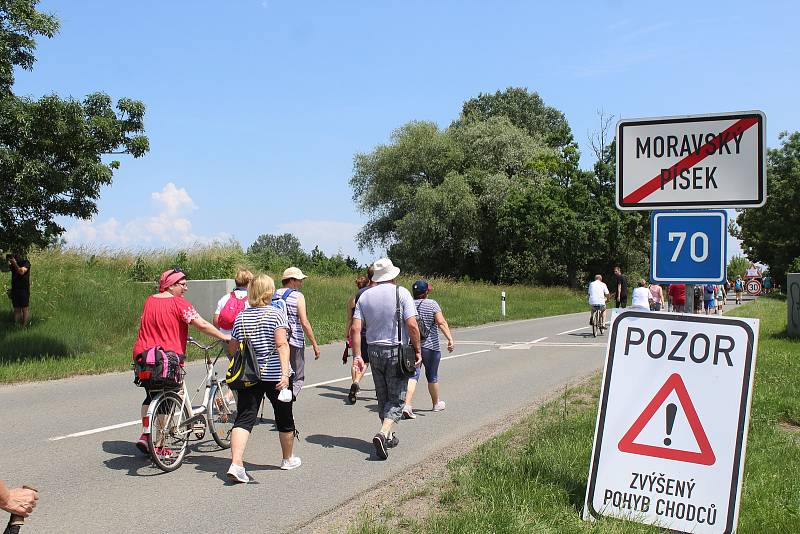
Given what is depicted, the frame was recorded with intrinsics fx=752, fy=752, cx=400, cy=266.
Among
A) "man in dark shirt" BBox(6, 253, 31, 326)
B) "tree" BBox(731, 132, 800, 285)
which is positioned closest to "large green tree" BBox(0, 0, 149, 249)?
"man in dark shirt" BBox(6, 253, 31, 326)

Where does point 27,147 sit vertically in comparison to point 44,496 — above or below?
above

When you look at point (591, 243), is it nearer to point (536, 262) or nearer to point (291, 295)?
point (536, 262)

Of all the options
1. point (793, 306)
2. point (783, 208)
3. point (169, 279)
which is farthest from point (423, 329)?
point (783, 208)

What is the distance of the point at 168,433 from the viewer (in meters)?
6.94

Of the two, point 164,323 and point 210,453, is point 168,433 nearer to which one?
point 210,453

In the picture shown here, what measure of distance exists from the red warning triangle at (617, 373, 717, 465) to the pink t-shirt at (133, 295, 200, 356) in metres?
4.06

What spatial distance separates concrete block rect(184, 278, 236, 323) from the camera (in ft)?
66.0

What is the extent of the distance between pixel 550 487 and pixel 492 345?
14.0 metres

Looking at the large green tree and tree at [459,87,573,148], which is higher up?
tree at [459,87,573,148]

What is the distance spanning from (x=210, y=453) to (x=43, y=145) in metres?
8.34

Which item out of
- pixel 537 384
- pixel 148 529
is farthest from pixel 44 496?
pixel 537 384

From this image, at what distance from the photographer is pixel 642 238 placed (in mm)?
54625

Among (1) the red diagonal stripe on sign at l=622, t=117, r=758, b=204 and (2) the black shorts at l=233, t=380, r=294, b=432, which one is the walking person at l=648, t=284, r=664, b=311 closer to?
(2) the black shorts at l=233, t=380, r=294, b=432

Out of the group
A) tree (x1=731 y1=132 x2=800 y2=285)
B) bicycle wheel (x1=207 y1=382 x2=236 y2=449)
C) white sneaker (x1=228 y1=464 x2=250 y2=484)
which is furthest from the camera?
tree (x1=731 y1=132 x2=800 y2=285)
